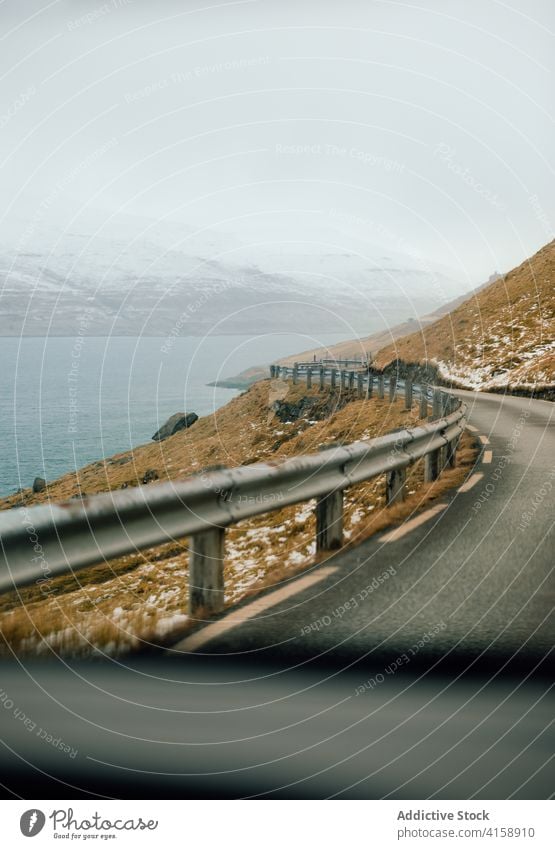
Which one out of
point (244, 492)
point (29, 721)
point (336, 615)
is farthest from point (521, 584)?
point (29, 721)

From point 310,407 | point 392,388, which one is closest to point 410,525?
point 392,388

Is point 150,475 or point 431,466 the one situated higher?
point 431,466

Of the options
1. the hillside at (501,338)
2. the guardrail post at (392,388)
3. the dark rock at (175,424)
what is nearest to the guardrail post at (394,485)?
the guardrail post at (392,388)

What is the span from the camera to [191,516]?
5.76 meters

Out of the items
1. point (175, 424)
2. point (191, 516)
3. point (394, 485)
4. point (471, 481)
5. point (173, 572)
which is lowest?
point (175, 424)

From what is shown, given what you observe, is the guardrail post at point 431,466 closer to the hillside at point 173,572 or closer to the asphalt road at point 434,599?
the hillside at point 173,572

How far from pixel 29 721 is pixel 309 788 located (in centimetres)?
122

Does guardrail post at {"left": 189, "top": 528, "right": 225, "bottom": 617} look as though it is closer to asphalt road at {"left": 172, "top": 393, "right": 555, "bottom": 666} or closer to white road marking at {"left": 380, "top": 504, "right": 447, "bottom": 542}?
asphalt road at {"left": 172, "top": 393, "right": 555, "bottom": 666}

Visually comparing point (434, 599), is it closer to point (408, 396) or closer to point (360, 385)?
point (408, 396)

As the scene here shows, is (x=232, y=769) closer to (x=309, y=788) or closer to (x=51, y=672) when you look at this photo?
(x=309, y=788)

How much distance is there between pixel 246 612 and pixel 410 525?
3.63 m

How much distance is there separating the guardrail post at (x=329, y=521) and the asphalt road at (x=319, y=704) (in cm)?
102

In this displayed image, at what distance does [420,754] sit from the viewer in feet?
12.3

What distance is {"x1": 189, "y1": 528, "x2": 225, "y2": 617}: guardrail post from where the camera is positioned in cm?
590
